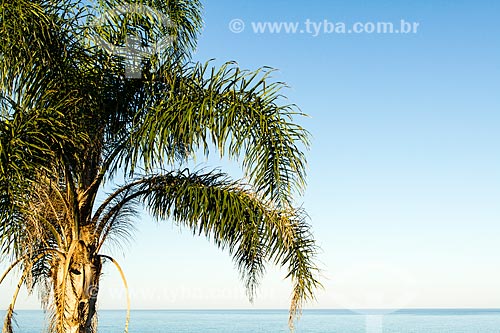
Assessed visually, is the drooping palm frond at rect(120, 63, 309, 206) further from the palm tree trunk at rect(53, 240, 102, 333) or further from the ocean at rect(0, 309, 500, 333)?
the ocean at rect(0, 309, 500, 333)

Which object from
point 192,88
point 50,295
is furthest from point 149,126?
point 50,295

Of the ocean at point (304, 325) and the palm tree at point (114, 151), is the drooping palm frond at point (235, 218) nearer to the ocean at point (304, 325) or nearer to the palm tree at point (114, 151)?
the palm tree at point (114, 151)

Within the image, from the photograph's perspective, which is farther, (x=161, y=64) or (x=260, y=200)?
(x=161, y=64)

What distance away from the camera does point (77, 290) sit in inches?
306

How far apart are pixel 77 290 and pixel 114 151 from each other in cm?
152

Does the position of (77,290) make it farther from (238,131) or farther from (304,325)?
(304,325)

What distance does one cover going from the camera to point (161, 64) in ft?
28.2

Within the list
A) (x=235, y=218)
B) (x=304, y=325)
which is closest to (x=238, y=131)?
(x=235, y=218)

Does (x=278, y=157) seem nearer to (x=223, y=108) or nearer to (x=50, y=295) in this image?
(x=223, y=108)

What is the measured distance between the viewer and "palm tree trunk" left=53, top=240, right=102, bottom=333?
768cm

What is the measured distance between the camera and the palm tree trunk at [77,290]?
7.68 meters

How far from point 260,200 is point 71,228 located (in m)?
2.03

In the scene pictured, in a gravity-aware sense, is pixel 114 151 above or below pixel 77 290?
above

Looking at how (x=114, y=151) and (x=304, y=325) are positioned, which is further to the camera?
(x=304, y=325)
